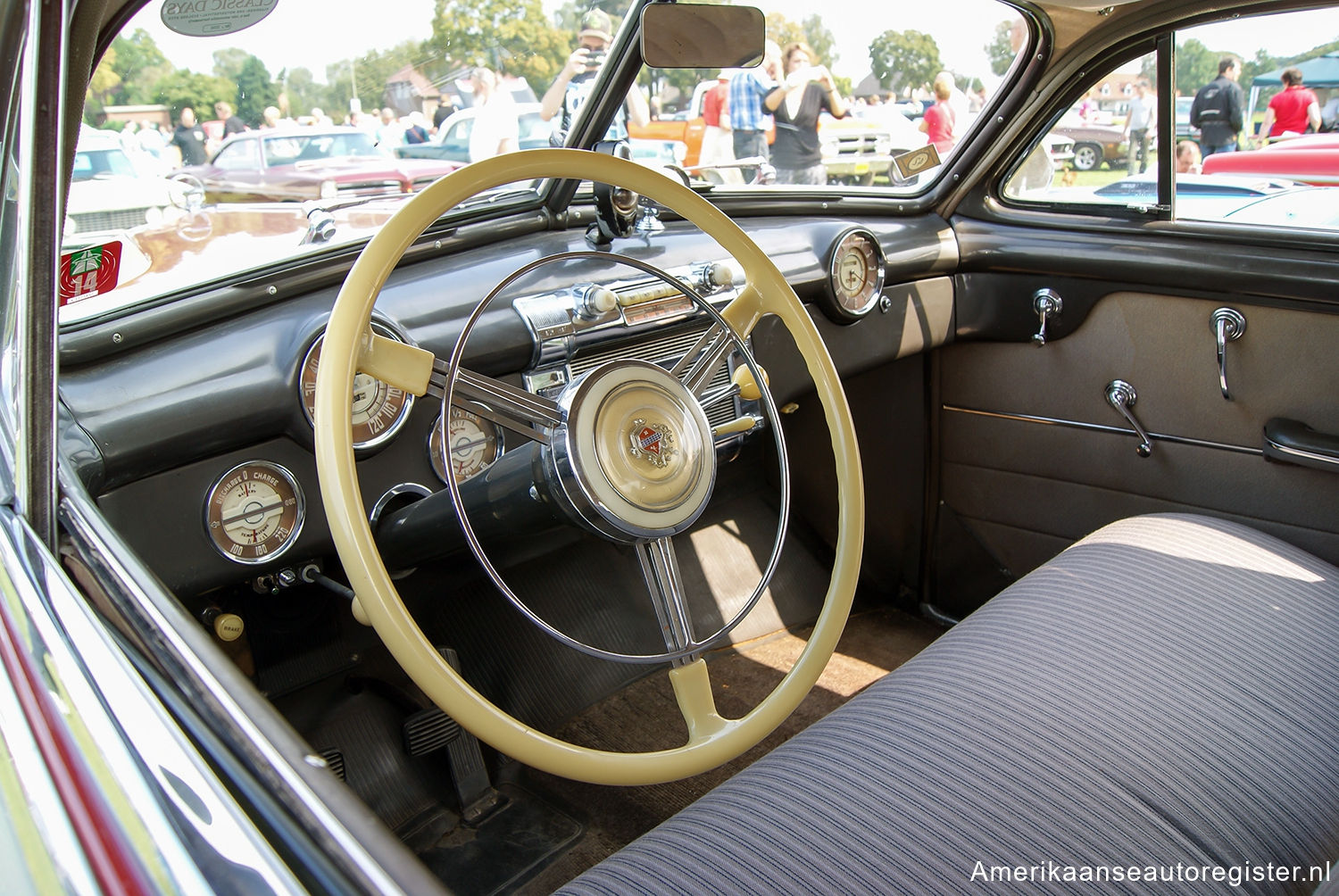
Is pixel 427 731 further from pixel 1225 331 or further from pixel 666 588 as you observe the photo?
pixel 1225 331

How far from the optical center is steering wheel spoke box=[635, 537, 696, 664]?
4.14 feet

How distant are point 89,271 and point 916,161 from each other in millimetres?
1905

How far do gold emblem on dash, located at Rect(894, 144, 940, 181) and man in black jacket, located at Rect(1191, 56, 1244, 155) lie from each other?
60 cm

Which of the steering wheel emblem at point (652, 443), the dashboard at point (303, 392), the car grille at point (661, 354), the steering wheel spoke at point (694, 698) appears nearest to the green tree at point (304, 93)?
the dashboard at point (303, 392)

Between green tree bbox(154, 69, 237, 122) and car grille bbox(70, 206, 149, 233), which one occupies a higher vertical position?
green tree bbox(154, 69, 237, 122)

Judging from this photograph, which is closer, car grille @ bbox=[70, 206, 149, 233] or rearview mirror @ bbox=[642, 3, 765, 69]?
car grille @ bbox=[70, 206, 149, 233]

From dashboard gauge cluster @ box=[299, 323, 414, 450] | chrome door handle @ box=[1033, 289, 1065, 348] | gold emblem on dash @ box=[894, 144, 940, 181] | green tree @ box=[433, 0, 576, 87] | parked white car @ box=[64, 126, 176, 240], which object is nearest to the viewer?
parked white car @ box=[64, 126, 176, 240]

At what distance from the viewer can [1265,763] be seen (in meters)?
1.24

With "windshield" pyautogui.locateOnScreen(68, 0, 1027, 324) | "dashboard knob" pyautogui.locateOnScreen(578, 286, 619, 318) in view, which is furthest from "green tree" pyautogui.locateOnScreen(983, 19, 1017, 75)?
"dashboard knob" pyautogui.locateOnScreen(578, 286, 619, 318)

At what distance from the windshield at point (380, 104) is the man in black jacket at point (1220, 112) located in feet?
1.34

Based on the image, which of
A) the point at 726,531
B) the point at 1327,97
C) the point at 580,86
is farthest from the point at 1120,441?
the point at 580,86

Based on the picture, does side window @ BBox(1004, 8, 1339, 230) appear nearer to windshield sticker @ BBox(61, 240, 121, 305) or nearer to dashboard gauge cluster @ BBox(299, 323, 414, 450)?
dashboard gauge cluster @ BBox(299, 323, 414, 450)

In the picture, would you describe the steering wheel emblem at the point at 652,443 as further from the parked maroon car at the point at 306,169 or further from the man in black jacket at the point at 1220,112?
the man in black jacket at the point at 1220,112

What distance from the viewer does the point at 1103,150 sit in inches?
93.8
